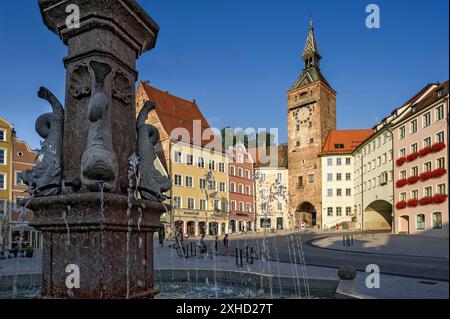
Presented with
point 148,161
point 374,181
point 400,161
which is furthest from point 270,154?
point 148,161

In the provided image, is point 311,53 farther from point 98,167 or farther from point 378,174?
point 98,167

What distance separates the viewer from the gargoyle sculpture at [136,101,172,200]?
5.58 metres

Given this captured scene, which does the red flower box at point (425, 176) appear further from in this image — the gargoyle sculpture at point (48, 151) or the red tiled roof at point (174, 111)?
the gargoyle sculpture at point (48, 151)

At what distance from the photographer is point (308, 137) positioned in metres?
65.5

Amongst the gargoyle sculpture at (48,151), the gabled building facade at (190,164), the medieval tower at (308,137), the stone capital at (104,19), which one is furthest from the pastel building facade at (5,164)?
the medieval tower at (308,137)

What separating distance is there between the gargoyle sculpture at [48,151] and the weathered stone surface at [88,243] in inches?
11.6

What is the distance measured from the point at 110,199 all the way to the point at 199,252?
17.4 meters

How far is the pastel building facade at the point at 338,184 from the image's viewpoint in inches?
2371

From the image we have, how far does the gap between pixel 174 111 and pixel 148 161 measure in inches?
1901

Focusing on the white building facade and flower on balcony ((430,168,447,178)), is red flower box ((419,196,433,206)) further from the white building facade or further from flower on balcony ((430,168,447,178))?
the white building facade
